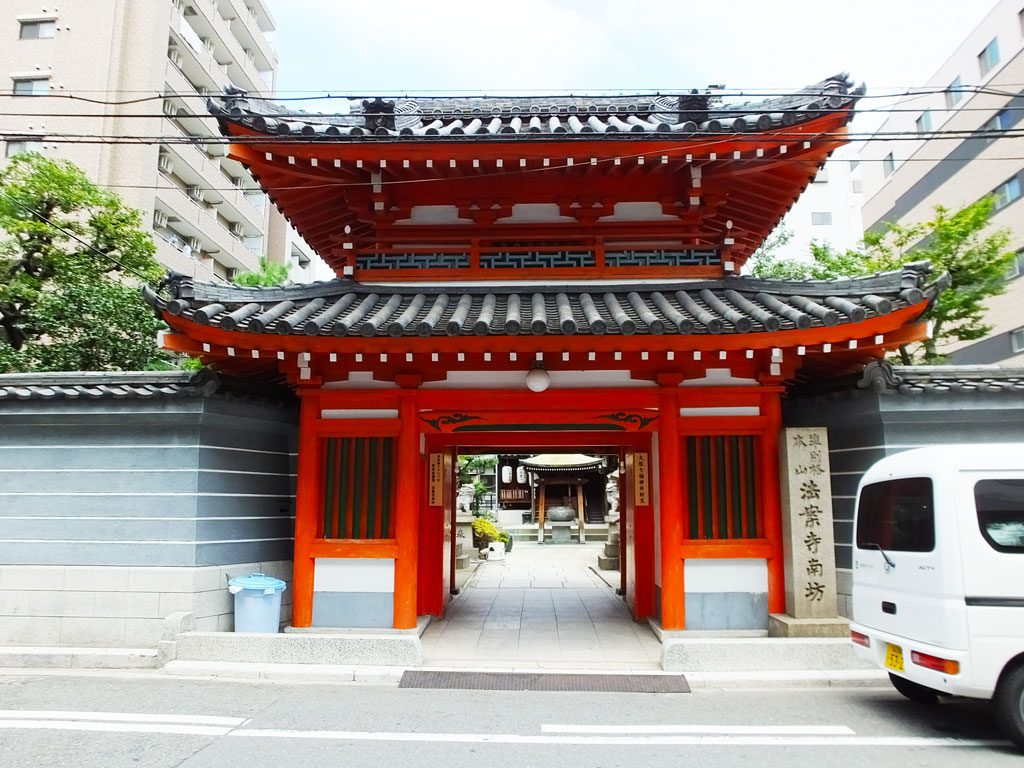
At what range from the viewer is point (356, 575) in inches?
321

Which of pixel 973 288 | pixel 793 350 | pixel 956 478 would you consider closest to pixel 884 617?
pixel 956 478

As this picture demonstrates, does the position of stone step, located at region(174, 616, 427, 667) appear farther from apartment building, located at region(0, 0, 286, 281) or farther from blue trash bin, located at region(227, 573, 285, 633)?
apartment building, located at region(0, 0, 286, 281)

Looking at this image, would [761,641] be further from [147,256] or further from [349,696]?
[147,256]

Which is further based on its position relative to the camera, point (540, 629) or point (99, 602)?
point (540, 629)

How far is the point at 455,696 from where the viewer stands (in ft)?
21.1

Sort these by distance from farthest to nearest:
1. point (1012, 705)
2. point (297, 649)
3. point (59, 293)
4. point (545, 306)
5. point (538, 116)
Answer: point (59, 293), point (538, 116), point (545, 306), point (297, 649), point (1012, 705)

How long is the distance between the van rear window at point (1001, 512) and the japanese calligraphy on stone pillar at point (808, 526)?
262 cm

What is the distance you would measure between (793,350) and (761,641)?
128 inches

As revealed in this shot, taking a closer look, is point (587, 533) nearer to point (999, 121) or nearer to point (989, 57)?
point (999, 121)

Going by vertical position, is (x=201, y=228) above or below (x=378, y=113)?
above

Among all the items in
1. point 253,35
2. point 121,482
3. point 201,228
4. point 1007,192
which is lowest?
point 121,482

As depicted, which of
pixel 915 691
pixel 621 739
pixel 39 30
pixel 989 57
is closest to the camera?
pixel 621 739

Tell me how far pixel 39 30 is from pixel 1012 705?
34.5 metres

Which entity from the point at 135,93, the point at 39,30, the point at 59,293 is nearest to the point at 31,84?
the point at 39,30
